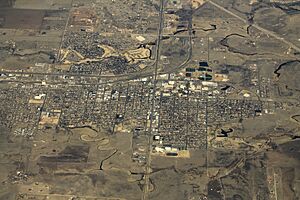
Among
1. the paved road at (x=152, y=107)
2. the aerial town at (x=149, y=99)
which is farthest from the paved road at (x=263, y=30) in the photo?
the paved road at (x=152, y=107)

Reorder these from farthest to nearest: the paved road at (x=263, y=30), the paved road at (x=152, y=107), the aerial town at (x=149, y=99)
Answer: the paved road at (x=263, y=30) < the aerial town at (x=149, y=99) < the paved road at (x=152, y=107)

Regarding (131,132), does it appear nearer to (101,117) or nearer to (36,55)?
(101,117)

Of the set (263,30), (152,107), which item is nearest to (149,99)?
(152,107)

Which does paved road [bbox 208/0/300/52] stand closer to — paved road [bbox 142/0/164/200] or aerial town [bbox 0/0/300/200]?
aerial town [bbox 0/0/300/200]

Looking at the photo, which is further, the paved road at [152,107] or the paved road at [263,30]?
the paved road at [263,30]

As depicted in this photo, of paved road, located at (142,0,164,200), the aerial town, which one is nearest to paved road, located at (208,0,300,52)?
the aerial town

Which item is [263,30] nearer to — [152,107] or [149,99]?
[149,99]

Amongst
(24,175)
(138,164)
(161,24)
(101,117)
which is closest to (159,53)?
(161,24)

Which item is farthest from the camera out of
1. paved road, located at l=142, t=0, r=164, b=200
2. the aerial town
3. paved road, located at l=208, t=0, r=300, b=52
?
paved road, located at l=208, t=0, r=300, b=52

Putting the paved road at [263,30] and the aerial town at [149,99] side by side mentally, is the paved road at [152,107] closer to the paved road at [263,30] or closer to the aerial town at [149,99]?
the aerial town at [149,99]
